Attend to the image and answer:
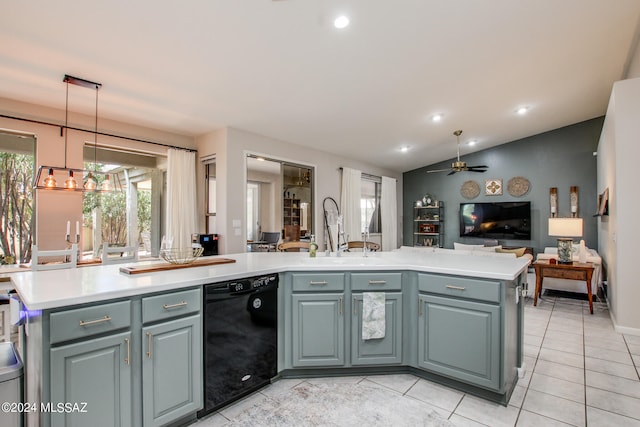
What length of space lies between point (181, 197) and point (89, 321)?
376 centimetres

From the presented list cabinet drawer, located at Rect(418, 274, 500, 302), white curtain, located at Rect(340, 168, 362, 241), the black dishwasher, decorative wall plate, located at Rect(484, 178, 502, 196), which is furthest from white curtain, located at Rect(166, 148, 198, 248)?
decorative wall plate, located at Rect(484, 178, 502, 196)

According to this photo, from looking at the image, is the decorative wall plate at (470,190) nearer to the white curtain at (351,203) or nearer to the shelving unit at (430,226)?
the shelving unit at (430,226)

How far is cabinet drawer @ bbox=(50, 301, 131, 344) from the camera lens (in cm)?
140

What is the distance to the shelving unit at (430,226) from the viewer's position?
339 inches

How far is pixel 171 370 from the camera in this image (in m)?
1.75

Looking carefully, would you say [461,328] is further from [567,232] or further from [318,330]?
[567,232]

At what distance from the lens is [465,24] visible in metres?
2.86

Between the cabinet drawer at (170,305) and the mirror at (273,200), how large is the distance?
341cm

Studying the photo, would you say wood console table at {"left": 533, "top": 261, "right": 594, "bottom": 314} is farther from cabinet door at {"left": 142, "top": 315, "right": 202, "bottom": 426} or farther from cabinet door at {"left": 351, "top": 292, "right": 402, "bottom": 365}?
cabinet door at {"left": 142, "top": 315, "right": 202, "bottom": 426}

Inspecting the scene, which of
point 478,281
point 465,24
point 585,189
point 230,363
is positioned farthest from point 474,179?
point 230,363

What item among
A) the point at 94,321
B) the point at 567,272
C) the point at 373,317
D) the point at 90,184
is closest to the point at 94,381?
the point at 94,321

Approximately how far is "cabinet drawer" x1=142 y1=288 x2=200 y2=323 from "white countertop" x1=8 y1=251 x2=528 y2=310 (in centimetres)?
5

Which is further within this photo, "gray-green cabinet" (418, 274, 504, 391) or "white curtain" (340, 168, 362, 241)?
"white curtain" (340, 168, 362, 241)

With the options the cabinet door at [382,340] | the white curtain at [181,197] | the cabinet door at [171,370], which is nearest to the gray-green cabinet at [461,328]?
the cabinet door at [382,340]
